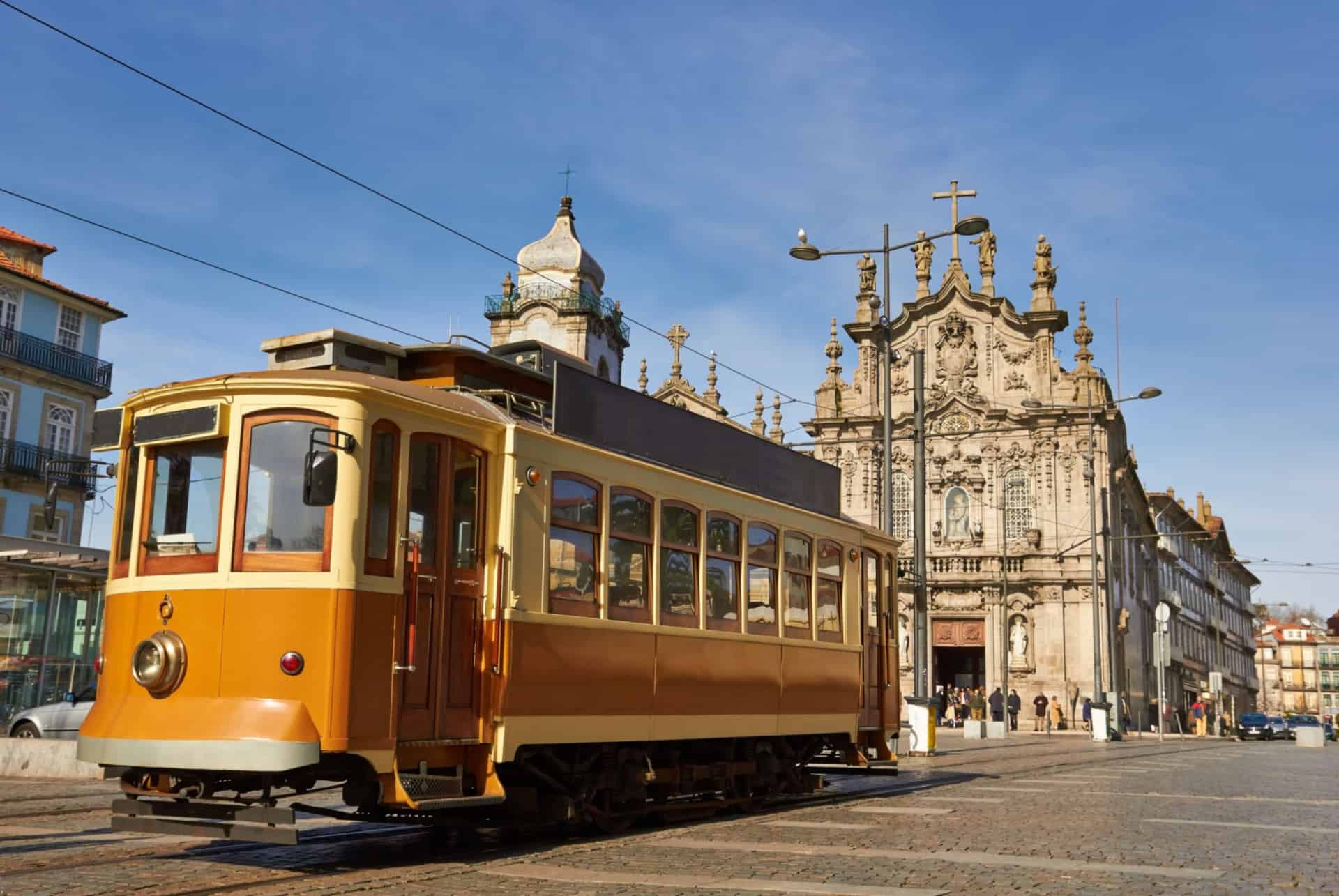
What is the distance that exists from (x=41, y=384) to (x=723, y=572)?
29717 mm

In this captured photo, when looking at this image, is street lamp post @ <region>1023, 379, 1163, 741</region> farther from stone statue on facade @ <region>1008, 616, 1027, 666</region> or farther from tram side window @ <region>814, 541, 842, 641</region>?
tram side window @ <region>814, 541, 842, 641</region>

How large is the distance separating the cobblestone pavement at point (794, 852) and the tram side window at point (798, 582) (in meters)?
1.81

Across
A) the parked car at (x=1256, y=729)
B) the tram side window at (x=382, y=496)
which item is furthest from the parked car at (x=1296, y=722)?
the tram side window at (x=382, y=496)

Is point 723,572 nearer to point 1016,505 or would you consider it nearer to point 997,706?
point 997,706

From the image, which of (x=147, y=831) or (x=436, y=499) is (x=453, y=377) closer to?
(x=436, y=499)

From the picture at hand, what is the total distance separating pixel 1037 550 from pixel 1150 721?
1459cm

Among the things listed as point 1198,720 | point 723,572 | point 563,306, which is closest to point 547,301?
point 563,306

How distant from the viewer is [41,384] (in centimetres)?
3628

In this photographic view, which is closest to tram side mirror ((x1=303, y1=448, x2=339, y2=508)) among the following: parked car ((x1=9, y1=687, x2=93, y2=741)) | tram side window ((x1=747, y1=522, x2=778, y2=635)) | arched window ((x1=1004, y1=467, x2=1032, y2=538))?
tram side window ((x1=747, y1=522, x2=778, y2=635))

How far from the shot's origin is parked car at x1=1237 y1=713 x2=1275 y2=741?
172ft

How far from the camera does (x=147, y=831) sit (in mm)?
8398

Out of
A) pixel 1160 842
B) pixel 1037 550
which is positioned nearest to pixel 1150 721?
pixel 1037 550

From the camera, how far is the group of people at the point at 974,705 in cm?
4219

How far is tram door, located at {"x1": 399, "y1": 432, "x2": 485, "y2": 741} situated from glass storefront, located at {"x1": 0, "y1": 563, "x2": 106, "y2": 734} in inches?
497
